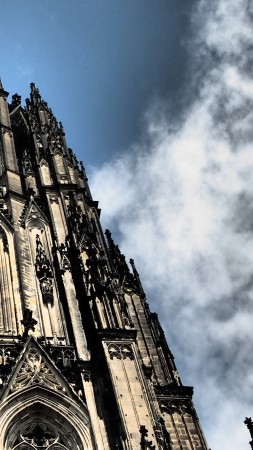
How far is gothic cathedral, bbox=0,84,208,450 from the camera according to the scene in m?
16.8

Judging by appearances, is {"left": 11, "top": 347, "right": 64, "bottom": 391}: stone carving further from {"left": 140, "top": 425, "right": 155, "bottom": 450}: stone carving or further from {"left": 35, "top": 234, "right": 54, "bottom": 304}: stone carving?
{"left": 140, "top": 425, "right": 155, "bottom": 450}: stone carving

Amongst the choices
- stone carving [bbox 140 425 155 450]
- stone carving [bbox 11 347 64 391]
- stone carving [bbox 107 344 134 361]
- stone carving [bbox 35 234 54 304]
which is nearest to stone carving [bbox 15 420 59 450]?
stone carving [bbox 11 347 64 391]

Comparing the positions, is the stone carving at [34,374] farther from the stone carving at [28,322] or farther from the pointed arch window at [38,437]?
the pointed arch window at [38,437]

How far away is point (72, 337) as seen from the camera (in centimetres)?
1978

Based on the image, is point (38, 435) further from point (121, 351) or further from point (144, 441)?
point (144, 441)

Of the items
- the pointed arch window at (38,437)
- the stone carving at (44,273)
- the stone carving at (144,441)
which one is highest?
the stone carving at (44,273)

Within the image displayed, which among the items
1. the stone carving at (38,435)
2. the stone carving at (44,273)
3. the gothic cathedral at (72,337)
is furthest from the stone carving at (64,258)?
the stone carving at (38,435)

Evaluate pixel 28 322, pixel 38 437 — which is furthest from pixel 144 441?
pixel 28 322

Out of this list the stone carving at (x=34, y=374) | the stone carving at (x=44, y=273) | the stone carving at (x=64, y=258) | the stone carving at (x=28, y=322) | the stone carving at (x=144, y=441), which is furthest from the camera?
the stone carving at (x=64, y=258)

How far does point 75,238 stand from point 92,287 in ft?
10.1

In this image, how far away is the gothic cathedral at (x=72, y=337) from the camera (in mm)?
16844

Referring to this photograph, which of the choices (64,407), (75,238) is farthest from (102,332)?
(75,238)

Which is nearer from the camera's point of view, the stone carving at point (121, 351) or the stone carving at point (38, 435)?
the stone carving at point (38, 435)

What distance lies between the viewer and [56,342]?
1977cm
